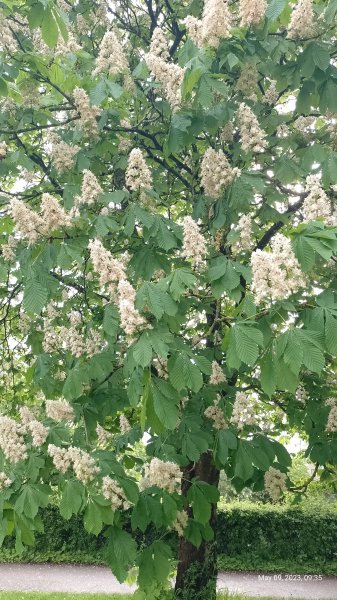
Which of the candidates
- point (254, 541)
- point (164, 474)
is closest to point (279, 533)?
point (254, 541)

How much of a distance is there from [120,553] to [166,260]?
1718 millimetres

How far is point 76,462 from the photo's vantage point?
298 cm

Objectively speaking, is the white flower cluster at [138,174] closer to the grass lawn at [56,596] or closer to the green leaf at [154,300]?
the green leaf at [154,300]

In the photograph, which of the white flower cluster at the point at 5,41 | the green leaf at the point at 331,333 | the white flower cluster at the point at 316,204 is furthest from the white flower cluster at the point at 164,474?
the white flower cluster at the point at 5,41

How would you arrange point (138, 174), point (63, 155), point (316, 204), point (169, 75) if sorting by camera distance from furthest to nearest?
point (63, 155) → point (169, 75) → point (138, 174) → point (316, 204)

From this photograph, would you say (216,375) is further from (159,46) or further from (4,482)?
(159,46)

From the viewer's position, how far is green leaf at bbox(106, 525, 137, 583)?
10.2ft

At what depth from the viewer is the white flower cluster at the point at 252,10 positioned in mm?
3172

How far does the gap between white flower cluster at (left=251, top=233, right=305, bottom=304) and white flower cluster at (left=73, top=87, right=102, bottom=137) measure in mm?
1774

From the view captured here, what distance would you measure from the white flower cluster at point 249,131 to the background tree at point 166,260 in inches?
0.5

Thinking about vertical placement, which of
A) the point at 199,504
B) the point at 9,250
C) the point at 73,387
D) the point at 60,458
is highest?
the point at 9,250

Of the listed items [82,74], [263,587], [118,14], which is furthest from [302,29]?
[263,587]
